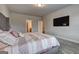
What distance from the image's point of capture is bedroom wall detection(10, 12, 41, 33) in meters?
1.89

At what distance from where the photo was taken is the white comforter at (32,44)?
4.69ft

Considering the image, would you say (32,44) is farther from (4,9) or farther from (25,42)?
(4,9)

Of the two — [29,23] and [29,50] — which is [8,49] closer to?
[29,50]

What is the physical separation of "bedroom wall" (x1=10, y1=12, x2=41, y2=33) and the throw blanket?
7.7 inches

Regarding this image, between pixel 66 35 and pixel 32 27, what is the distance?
914mm

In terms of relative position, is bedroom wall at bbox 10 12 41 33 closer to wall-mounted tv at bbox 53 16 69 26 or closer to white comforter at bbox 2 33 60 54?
white comforter at bbox 2 33 60 54

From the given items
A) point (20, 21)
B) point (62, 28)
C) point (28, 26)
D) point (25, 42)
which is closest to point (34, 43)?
point (25, 42)

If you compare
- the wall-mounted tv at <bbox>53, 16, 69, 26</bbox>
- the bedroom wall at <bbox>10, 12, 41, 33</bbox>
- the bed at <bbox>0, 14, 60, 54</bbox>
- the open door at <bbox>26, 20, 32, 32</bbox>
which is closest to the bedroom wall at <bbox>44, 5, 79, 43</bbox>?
the wall-mounted tv at <bbox>53, 16, 69, 26</bbox>

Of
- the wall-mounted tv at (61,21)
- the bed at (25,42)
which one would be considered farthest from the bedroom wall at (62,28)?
the bed at (25,42)

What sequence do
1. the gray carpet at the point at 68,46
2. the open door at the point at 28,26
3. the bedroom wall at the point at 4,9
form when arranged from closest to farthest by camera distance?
the bedroom wall at the point at 4,9, the gray carpet at the point at 68,46, the open door at the point at 28,26

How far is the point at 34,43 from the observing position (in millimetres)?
1665

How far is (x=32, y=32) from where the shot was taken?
6.64 ft

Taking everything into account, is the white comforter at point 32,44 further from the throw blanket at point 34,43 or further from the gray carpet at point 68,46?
the gray carpet at point 68,46
